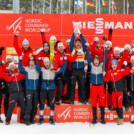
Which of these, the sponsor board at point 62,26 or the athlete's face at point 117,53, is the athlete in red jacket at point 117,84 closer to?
the athlete's face at point 117,53

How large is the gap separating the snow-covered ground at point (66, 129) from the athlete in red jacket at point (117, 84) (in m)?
0.37

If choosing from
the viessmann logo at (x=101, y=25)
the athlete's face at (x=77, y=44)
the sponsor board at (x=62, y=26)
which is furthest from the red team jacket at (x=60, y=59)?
the viessmann logo at (x=101, y=25)

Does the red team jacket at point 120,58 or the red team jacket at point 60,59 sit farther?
the red team jacket at point 60,59

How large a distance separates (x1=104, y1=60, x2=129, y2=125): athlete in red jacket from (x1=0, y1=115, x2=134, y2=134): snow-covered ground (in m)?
0.37

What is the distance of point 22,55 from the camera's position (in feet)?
21.4

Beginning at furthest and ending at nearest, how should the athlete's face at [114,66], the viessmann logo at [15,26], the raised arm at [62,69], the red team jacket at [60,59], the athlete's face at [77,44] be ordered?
the viessmann logo at [15,26]
the athlete's face at [77,44]
the red team jacket at [60,59]
the raised arm at [62,69]
the athlete's face at [114,66]

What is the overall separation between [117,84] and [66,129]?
162cm

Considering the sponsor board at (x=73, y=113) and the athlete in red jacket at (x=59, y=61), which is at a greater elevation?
the athlete in red jacket at (x=59, y=61)

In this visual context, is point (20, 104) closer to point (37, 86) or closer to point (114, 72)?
point (37, 86)

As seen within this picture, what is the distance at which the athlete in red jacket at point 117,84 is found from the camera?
6074 millimetres

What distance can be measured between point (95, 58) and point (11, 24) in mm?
3324

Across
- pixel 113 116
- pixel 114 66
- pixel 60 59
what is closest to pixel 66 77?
pixel 60 59

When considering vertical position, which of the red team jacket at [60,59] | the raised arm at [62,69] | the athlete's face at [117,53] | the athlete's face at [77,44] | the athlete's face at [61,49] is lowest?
the raised arm at [62,69]

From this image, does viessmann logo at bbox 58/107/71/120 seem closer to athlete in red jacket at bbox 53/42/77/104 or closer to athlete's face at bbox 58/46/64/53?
athlete in red jacket at bbox 53/42/77/104
